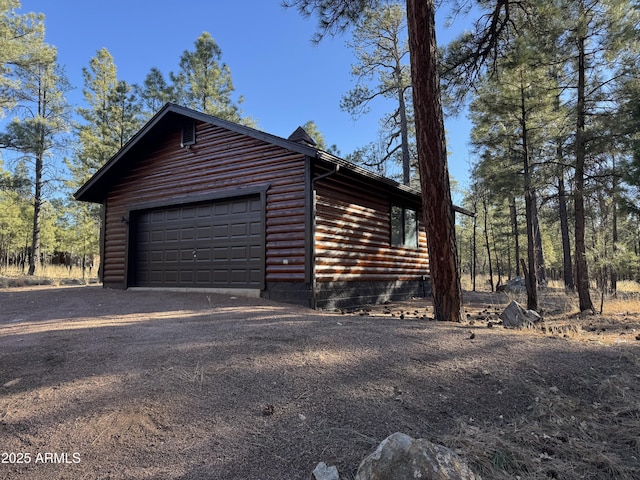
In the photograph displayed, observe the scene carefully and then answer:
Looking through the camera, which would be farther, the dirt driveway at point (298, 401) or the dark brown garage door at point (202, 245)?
the dark brown garage door at point (202, 245)

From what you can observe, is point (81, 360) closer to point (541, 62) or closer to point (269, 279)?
point (269, 279)

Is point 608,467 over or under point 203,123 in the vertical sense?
under

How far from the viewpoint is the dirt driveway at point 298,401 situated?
2.22 m

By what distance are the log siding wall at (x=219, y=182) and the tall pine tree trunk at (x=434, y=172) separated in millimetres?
2847

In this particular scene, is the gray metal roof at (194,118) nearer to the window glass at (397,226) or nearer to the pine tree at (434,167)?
the window glass at (397,226)

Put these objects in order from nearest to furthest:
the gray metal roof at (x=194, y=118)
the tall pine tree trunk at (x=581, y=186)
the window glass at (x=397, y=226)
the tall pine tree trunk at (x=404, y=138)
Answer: the gray metal roof at (x=194, y=118) < the tall pine tree trunk at (x=581, y=186) < the window glass at (x=397, y=226) < the tall pine tree trunk at (x=404, y=138)

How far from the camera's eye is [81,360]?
3.59m

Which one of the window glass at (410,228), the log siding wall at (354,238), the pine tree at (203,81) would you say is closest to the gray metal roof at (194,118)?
the log siding wall at (354,238)

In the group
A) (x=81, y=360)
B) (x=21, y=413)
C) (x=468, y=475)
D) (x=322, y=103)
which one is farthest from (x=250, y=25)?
(x=468, y=475)

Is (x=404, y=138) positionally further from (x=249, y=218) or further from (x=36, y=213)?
(x=36, y=213)

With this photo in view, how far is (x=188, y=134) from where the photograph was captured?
1010 centimetres

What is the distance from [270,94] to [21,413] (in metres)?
18.7

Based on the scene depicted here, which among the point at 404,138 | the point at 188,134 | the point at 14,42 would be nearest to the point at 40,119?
the point at 14,42

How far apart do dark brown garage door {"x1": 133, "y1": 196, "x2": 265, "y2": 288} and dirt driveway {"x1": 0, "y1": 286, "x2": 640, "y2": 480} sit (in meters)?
4.08
